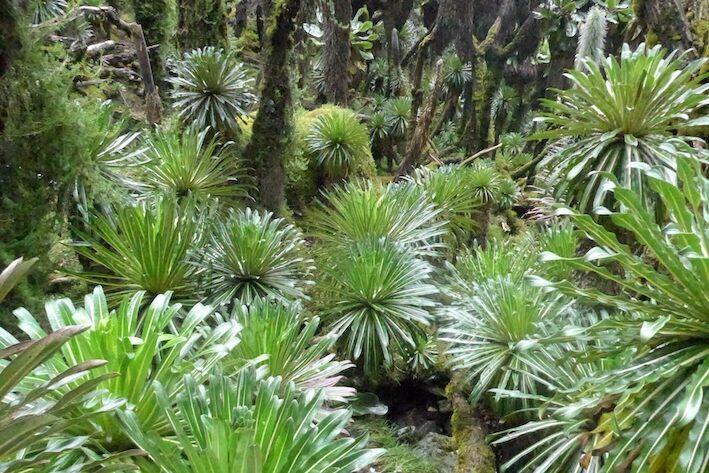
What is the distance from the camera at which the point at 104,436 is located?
1.46 meters

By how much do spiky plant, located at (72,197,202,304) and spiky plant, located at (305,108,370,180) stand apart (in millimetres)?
3042

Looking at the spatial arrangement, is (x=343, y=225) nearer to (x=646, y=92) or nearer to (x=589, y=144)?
(x=589, y=144)

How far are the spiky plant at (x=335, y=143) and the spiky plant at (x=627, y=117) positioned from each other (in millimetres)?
2984

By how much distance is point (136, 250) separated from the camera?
2811mm

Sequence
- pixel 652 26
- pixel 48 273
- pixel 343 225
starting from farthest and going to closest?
pixel 343 225 → pixel 652 26 → pixel 48 273

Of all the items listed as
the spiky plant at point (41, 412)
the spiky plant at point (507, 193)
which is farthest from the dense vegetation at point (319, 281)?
the spiky plant at point (507, 193)

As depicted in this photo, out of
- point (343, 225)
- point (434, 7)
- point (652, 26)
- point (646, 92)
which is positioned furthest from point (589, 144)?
point (434, 7)

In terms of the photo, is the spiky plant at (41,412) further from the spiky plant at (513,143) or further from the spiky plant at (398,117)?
the spiky plant at (513,143)

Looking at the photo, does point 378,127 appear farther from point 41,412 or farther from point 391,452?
point 41,412

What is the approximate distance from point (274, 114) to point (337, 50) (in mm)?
3515

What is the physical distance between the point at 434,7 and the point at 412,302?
13.9 meters

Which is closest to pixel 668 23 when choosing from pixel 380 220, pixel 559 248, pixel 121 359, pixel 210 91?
pixel 559 248

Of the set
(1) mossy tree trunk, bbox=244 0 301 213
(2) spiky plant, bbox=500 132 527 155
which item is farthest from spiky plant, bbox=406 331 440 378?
(2) spiky plant, bbox=500 132 527 155

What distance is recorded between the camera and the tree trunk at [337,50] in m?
7.68
